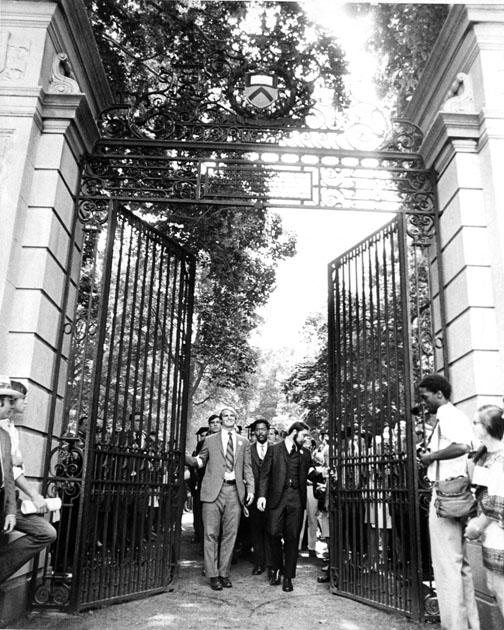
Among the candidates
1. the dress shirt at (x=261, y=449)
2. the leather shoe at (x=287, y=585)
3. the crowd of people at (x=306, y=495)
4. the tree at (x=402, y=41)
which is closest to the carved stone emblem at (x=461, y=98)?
the tree at (x=402, y=41)

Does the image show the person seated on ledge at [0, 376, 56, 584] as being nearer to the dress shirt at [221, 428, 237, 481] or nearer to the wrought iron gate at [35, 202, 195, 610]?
the wrought iron gate at [35, 202, 195, 610]

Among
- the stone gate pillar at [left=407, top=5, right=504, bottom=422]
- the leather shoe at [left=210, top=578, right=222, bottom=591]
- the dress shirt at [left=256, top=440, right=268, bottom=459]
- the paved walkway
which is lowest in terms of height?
the paved walkway

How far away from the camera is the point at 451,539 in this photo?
4477 millimetres

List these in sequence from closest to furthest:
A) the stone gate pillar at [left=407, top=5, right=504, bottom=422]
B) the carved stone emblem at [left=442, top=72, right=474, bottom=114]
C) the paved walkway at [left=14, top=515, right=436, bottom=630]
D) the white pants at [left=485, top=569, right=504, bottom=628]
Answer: the white pants at [left=485, top=569, right=504, bottom=628]
the paved walkway at [left=14, top=515, right=436, bottom=630]
the stone gate pillar at [left=407, top=5, right=504, bottom=422]
the carved stone emblem at [left=442, top=72, right=474, bottom=114]

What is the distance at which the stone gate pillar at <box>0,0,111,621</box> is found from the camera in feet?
17.6

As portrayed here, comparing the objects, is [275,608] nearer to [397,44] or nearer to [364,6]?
[397,44]

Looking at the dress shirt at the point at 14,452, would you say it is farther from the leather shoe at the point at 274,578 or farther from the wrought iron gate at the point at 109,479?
the leather shoe at the point at 274,578

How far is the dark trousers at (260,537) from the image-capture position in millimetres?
7469

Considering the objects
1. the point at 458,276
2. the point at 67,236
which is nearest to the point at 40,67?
the point at 67,236

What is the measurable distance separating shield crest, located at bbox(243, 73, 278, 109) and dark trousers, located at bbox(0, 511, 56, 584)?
5120 millimetres

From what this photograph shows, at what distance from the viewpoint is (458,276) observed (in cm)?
599

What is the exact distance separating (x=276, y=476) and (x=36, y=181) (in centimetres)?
429

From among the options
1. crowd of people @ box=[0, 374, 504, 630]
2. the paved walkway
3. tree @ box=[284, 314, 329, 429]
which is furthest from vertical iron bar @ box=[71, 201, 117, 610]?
tree @ box=[284, 314, 329, 429]

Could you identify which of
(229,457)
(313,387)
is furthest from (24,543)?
(313,387)
